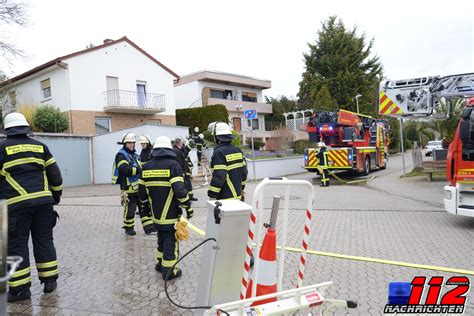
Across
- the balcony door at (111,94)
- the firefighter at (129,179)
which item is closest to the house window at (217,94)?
the balcony door at (111,94)

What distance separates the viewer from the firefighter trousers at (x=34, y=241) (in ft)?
13.0

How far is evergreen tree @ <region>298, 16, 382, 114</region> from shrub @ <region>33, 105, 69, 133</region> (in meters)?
24.9

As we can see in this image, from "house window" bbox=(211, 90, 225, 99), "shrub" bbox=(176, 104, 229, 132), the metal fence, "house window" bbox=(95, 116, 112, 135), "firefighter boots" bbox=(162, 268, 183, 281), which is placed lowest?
"firefighter boots" bbox=(162, 268, 183, 281)

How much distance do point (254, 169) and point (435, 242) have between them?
12.4 m

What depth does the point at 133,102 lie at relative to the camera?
79.0 feet

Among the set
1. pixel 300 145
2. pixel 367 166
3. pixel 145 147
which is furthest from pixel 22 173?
pixel 300 145

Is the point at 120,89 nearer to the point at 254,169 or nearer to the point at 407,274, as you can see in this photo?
the point at 254,169

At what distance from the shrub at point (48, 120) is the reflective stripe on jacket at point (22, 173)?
17.1 meters

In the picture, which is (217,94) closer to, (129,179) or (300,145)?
(300,145)

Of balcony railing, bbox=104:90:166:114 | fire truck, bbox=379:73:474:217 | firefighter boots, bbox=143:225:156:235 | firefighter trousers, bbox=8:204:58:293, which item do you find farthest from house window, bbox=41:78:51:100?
firefighter trousers, bbox=8:204:58:293

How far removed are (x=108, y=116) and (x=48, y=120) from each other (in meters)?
4.27

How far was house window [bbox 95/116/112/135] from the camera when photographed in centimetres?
2297

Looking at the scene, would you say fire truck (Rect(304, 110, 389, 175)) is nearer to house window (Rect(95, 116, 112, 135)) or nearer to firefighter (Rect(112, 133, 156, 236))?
firefighter (Rect(112, 133, 156, 236))

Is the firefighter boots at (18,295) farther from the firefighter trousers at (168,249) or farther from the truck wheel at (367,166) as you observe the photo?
the truck wheel at (367,166)
